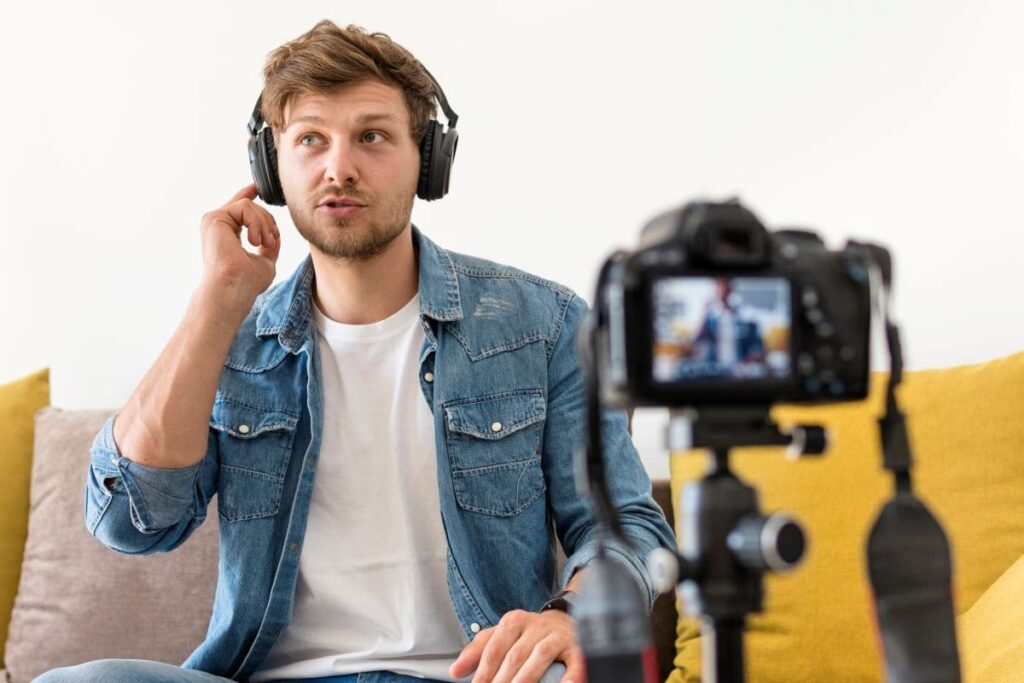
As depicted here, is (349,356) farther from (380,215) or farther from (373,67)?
(373,67)

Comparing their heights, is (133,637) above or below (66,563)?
below

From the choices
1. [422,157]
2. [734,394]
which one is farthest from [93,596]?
[734,394]

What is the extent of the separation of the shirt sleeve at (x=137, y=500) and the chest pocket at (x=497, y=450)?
35 centimetres

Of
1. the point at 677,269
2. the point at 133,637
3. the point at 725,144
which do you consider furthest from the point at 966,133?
the point at 133,637

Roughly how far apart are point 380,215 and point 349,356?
0.71 ft

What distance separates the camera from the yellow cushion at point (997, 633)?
1.27 meters

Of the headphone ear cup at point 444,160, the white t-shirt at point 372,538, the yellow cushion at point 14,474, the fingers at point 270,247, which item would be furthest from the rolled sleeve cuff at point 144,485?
the yellow cushion at point 14,474

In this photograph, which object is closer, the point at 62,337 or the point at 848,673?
the point at 848,673

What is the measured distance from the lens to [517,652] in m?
1.11

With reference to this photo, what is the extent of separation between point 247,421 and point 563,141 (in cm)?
86

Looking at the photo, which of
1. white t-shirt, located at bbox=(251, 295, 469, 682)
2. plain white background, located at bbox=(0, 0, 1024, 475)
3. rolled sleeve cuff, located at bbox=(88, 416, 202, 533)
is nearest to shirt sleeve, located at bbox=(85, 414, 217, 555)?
rolled sleeve cuff, located at bbox=(88, 416, 202, 533)

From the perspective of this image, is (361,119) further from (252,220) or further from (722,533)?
(722,533)

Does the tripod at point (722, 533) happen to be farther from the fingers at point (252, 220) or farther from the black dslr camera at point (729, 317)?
the fingers at point (252, 220)

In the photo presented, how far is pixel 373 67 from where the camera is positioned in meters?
1.52
